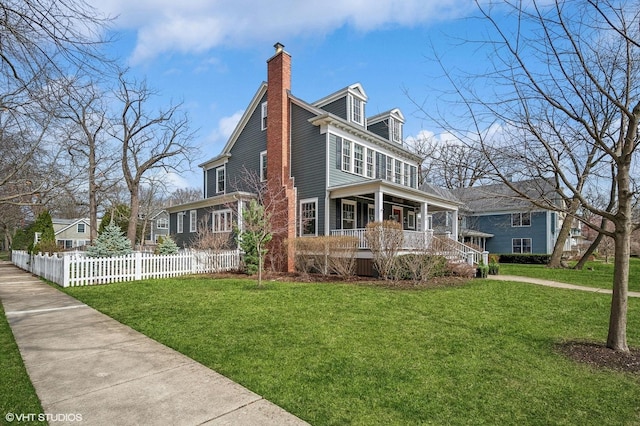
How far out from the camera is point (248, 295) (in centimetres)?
925

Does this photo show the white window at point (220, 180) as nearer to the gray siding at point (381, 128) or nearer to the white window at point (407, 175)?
the gray siding at point (381, 128)

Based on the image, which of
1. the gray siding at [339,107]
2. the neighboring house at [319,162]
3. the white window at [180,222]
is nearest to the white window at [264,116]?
the neighboring house at [319,162]

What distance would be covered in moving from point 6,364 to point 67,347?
30.1 inches

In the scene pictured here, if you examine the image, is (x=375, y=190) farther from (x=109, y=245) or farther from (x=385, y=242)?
(x=109, y=245)

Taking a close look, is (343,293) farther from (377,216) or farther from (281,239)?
(281,239)

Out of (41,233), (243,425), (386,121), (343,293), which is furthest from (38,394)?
(41,233)

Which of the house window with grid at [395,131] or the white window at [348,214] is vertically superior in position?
the house window with grid at [395,131]

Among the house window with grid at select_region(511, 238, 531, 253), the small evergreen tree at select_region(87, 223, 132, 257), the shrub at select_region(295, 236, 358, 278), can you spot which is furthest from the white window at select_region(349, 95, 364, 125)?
the house window with grid at select_region(511, 238, 531, 253)

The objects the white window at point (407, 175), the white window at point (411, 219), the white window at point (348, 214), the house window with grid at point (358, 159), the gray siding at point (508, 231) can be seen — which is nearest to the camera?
the white window at point (348, 214)

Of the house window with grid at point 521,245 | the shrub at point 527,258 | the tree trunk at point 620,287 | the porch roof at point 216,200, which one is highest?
the porch roof at point 216,200

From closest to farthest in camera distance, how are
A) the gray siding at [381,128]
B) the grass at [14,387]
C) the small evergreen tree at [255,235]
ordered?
the grass at [14,387], the small evergreen tree at [255,235], the gray siding at [381,128]

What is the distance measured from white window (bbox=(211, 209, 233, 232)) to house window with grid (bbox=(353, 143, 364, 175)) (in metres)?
7.28

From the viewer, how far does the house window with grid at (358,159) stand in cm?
1806

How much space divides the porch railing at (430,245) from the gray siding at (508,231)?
1475cm
